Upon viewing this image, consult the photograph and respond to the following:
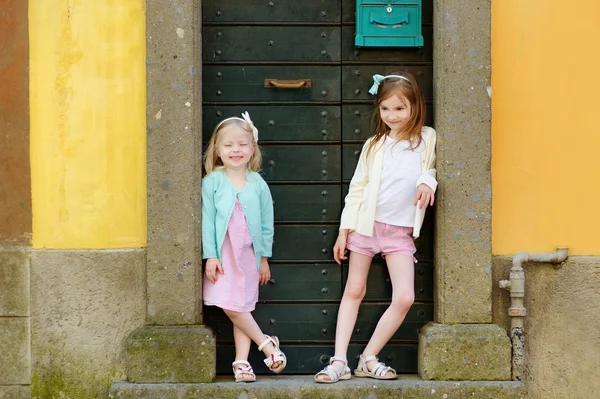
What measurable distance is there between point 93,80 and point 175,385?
1738 millimetres

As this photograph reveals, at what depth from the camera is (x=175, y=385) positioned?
17.9ft

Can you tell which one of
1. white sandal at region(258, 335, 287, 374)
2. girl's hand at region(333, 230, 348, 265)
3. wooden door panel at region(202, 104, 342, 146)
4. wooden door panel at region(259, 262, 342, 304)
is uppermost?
wooden door panel at region(202, 104, 342, 146)

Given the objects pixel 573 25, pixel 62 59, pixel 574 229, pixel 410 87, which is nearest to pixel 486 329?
pixel 574 229

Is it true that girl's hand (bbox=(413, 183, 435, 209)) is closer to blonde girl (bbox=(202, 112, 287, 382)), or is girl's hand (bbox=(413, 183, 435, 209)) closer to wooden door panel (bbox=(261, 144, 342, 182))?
wooden door panel (bbox=(261, 144, 342, 182))

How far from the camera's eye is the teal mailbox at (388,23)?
5727mm

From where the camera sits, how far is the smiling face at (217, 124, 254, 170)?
5.52m

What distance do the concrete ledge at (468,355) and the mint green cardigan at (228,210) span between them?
107 cm

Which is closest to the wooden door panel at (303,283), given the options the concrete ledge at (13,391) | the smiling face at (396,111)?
the smiling face at (396,111)

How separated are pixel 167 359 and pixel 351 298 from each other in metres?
1.07

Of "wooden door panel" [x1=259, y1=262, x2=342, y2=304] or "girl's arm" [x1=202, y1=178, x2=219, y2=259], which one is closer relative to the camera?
"girl's arm" [x1=202, y1=178, x2=219, y2=259]

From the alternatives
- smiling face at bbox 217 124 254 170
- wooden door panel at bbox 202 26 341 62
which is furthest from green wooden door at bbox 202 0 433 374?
smiling face at bbox 217 124 254 170

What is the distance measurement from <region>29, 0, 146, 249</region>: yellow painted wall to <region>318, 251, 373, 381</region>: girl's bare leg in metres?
1.29

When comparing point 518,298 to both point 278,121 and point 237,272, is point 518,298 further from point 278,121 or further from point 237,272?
point 278,121

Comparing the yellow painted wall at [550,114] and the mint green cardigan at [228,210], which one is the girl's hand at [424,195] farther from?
the mint green cardigan at [228,210]
